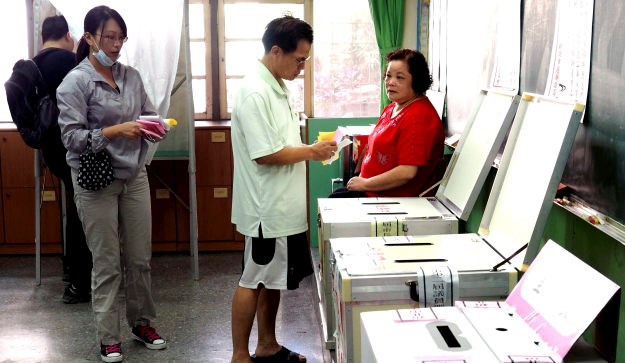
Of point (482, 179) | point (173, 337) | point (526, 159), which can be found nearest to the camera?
point (526, 159)

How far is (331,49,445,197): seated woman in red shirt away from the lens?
113 inches

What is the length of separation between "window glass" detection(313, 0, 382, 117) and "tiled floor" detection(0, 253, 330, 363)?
1.52m

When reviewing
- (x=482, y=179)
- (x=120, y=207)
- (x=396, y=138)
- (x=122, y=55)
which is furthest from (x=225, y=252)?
(x=482, y=179)

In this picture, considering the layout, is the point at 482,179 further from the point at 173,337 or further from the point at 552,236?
the point at 173,337

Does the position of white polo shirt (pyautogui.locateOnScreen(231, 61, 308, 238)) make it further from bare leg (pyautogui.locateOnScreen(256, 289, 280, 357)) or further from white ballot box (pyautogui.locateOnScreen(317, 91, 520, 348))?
bare leg (pyautogui.locateOnScreen(256, 289, 280, 357))

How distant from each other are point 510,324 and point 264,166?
1.17 m

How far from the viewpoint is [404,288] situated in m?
1.96

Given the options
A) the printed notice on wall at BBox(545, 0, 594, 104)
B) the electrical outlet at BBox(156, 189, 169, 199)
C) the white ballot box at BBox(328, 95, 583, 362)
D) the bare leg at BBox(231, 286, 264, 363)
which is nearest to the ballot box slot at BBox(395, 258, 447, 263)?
the white ballot box at BBox(328, 95, 583, 362)

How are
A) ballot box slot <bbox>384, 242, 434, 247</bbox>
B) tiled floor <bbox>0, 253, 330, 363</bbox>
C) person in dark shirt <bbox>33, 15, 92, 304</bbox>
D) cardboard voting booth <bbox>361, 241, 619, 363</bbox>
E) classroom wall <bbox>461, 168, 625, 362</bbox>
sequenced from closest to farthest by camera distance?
cardboard voting booth <bbox>361, 241, 619, 363</bbox> < classroom wall <bbox>461, 168, 625, 362</bbox> < ballot box slot <bbox>384, 242, 434, 247</bbox> < tiled floor <bbox>0, 253, 330, 363</bbox> < person in dark shirt <bbox>33, 15, 92, 304</bbox>

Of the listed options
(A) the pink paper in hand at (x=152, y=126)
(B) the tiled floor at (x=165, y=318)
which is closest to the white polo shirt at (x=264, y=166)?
(A) the pink paper in hand at (x=152, y=126)

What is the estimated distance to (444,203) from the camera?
A: 2814mm

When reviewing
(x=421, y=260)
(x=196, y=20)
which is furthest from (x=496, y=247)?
(x=196, y=20)

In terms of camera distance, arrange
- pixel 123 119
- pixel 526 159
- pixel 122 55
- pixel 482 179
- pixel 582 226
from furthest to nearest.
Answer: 1. pixel 122 55
2. pixel 123 119
3. pixel 482 179
4. pixel 526 159
5. pixel 582 226

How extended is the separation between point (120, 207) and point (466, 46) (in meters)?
1.76
